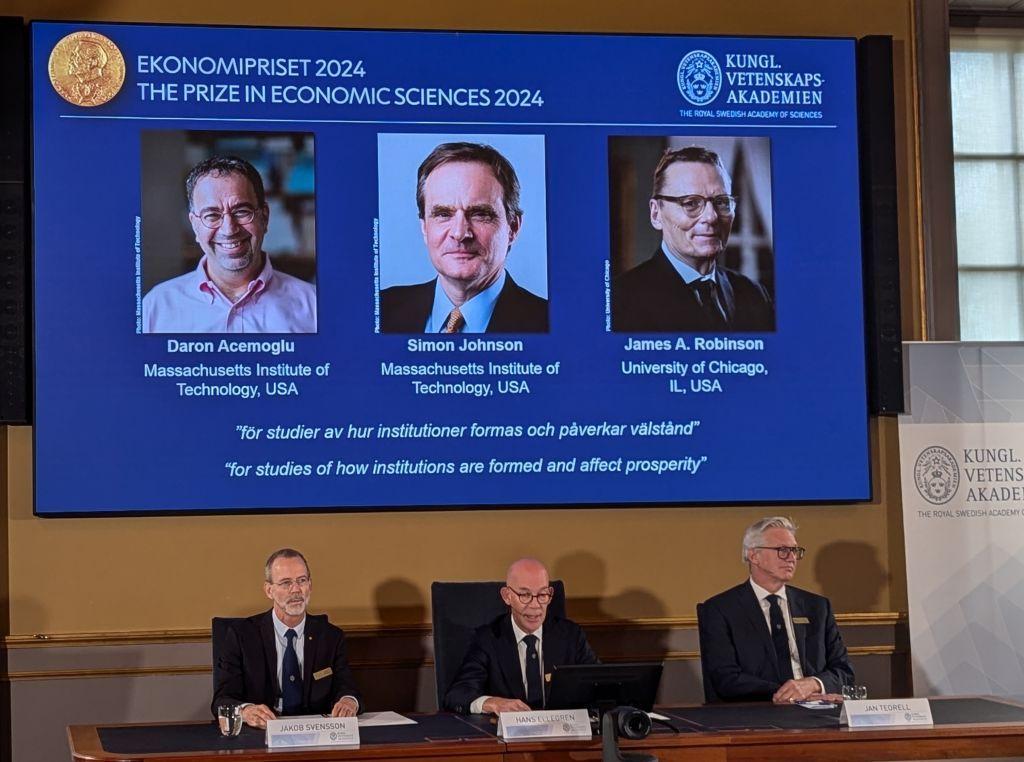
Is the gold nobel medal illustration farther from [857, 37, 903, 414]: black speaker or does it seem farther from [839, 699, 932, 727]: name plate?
[839, 699, 932, 727]: name plate

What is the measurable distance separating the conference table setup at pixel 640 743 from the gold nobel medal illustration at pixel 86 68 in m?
2.54

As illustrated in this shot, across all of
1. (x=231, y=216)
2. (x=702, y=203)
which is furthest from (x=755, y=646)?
(x=231, y=216)

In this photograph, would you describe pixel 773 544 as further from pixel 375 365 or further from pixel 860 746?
pixel 375 365

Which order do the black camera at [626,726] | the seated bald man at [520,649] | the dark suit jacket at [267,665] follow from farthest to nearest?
1. the seated bald man at [520,649]
2. the dark suit jacket at [267,665]
3. the black camera at [626,726]

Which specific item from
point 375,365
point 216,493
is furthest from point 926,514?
point 216,493

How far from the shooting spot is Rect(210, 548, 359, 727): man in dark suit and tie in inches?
192

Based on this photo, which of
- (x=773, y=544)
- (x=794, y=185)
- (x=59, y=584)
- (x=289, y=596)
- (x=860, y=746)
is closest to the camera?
(x=860, y=746)

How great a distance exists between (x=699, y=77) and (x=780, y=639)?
2.39m

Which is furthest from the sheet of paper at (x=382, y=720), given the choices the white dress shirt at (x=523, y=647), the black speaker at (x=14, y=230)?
the black speaker at (x=14, y=230)

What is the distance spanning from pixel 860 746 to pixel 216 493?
2.72 meters

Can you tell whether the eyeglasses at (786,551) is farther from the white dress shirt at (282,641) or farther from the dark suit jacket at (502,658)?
the white dress shirt at (282,641)

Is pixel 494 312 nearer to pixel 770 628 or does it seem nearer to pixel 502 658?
pixel 502 658

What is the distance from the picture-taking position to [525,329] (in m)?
5.93

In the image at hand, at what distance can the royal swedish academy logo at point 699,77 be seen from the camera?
6094mm
